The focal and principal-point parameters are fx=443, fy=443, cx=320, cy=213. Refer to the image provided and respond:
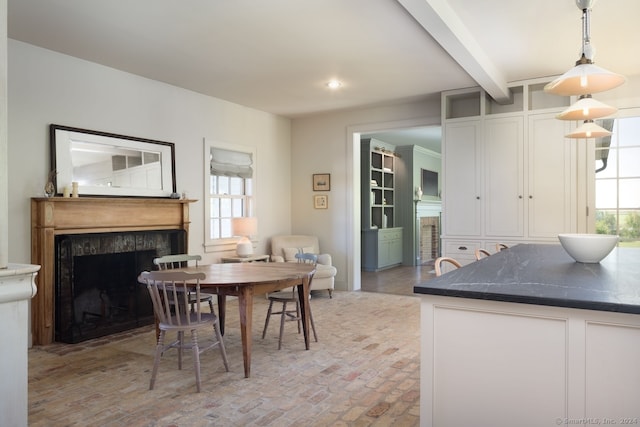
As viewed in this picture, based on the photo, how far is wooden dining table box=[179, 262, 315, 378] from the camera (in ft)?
10.3

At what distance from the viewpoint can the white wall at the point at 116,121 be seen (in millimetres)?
3848

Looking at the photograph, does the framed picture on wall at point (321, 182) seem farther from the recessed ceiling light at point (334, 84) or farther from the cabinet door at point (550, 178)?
the cabinet door at point (550, 178)

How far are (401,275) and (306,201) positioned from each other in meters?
2.52

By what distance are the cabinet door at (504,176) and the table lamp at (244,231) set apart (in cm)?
294

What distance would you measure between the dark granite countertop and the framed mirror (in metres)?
3.66

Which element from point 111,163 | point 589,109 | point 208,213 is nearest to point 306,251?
point 208,213

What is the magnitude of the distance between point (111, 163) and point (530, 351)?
4.25 meters

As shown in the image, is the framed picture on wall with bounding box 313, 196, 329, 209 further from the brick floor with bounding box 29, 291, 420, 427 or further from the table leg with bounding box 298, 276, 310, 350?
the table leg with bounding box 298, 276, 310, 350

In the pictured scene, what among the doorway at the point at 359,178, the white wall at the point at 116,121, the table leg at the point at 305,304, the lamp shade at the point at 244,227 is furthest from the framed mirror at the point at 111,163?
the doorway at the point at 359,178

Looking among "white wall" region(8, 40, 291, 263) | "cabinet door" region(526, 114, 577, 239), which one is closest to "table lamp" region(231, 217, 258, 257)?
"white wall" region(8, 40, 291, 263)

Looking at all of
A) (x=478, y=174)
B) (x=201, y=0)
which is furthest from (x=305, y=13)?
(x=478, y=174)

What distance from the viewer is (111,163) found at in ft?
14.8

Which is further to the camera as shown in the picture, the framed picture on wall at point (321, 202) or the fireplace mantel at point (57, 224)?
the framed picture on wall at point (321, 202)

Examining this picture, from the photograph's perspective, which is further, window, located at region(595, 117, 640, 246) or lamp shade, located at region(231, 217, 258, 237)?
lamp shade, located at region(231, 217, 258, 237)
